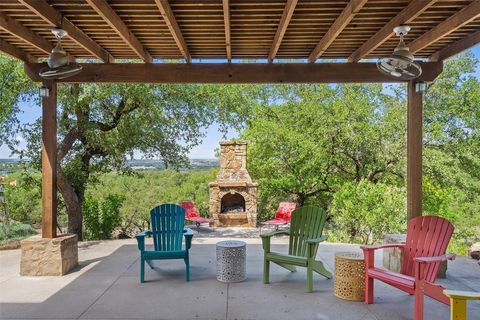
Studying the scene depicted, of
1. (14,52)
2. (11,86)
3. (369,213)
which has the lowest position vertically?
(369,213)

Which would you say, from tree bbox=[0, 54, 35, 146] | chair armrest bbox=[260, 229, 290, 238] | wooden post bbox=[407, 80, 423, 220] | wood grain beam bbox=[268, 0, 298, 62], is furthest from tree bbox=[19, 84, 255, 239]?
wooden post bbox=[407, 80, 423, 220]

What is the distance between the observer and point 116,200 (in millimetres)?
8727

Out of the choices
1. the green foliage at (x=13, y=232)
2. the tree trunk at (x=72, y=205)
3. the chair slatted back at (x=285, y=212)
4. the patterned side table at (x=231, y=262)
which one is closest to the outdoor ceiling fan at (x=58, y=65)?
the patterned side table at (x=231, y=262)

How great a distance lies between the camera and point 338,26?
11.0 ft

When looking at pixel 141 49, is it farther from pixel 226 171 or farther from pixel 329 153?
pixel 329 153

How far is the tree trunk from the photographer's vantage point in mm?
7673

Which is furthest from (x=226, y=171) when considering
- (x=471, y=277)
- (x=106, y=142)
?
(x=471, y=277)

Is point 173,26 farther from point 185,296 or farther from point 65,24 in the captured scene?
point 185,296

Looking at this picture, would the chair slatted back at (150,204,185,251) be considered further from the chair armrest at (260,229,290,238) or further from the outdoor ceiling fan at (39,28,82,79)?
the outdoor ceiling fan at (39,28,82,79)

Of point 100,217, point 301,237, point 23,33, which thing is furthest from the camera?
point 100,217

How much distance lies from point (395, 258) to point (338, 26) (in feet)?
8.76

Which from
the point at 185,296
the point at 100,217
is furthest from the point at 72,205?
the point at 185,296

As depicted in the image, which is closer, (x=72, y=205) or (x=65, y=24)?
(x=65, y=24)

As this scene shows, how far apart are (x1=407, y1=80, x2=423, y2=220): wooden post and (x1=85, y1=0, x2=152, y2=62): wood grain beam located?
3.19 meters
